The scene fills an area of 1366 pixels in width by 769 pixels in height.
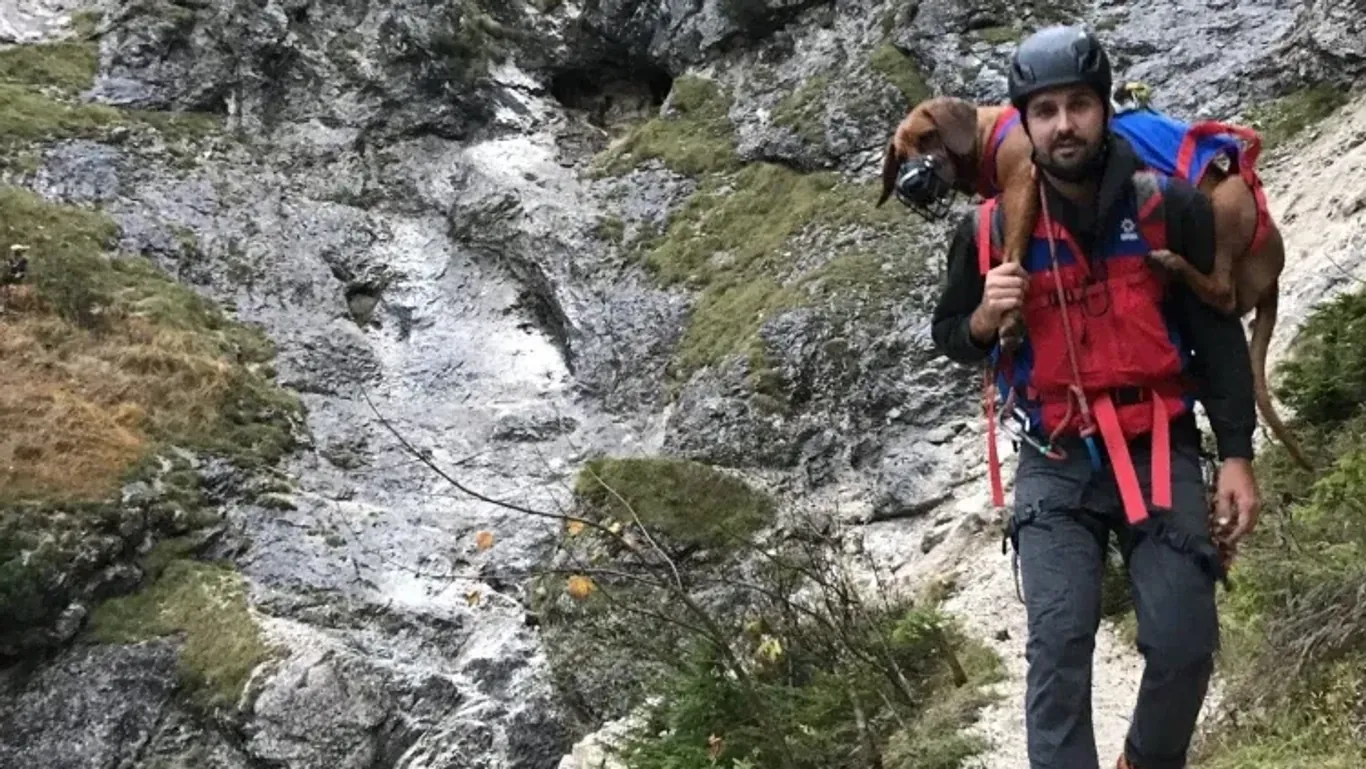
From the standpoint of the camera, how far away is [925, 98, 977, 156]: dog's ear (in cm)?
346

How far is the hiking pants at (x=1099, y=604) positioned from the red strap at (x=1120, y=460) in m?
0.09

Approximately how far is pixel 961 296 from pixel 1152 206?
23.9 inches

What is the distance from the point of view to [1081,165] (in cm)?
312

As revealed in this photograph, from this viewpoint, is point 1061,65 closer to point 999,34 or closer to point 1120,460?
point 1120,460

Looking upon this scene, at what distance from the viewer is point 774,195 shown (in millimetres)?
17625

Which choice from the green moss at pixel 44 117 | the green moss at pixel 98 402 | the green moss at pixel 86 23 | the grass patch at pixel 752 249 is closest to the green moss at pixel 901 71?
the grass patch at pixel 752 249

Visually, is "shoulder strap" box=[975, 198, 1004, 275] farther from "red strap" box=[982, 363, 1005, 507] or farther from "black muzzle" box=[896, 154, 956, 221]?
"red strap" box=[982, 363, 1005, 507]

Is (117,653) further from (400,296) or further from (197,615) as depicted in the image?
(400,296)

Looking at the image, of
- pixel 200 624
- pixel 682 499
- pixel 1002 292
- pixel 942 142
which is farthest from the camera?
pixel 200 624

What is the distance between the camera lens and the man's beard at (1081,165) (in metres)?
3.12

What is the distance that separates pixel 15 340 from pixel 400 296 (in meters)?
5.51

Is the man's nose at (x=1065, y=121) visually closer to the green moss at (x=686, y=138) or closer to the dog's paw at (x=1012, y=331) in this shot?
the dog's paw at (x=1012, y=331)

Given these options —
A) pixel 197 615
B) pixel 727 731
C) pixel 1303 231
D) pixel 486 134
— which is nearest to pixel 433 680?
pixel 197 615

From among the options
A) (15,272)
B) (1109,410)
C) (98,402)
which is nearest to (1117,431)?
(1109,410)
